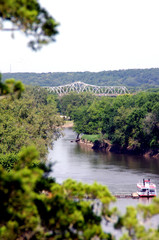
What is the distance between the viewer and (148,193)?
4619cm

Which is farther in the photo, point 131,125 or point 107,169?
point 131,125

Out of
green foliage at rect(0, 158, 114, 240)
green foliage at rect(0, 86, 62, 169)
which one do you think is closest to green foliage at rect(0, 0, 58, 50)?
green foliage at rect(0, 158, 114, 240)

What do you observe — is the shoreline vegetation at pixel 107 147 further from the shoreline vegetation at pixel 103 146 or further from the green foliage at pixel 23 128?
the green foliage at pixel 23 128

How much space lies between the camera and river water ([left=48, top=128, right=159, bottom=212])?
4916 centimetres

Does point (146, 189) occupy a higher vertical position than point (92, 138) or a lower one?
higher

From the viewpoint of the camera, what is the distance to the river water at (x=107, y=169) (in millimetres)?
49156

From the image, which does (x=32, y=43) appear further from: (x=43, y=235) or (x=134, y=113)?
(x=134, y=113)

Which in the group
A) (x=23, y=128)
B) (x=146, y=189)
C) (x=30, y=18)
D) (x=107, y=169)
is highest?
(x=30, y=18)

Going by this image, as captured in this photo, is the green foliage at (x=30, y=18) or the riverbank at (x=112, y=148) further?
the riverbank at (x=112, y=148)

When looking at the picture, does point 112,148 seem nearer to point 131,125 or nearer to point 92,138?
point 131,125

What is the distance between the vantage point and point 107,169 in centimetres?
5862

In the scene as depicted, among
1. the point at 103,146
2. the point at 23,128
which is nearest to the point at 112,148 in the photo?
the point at 103,146

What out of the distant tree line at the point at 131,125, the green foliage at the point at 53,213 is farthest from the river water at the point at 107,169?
the green foliage at the point at 53,213

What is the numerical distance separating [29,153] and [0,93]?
243 cm
